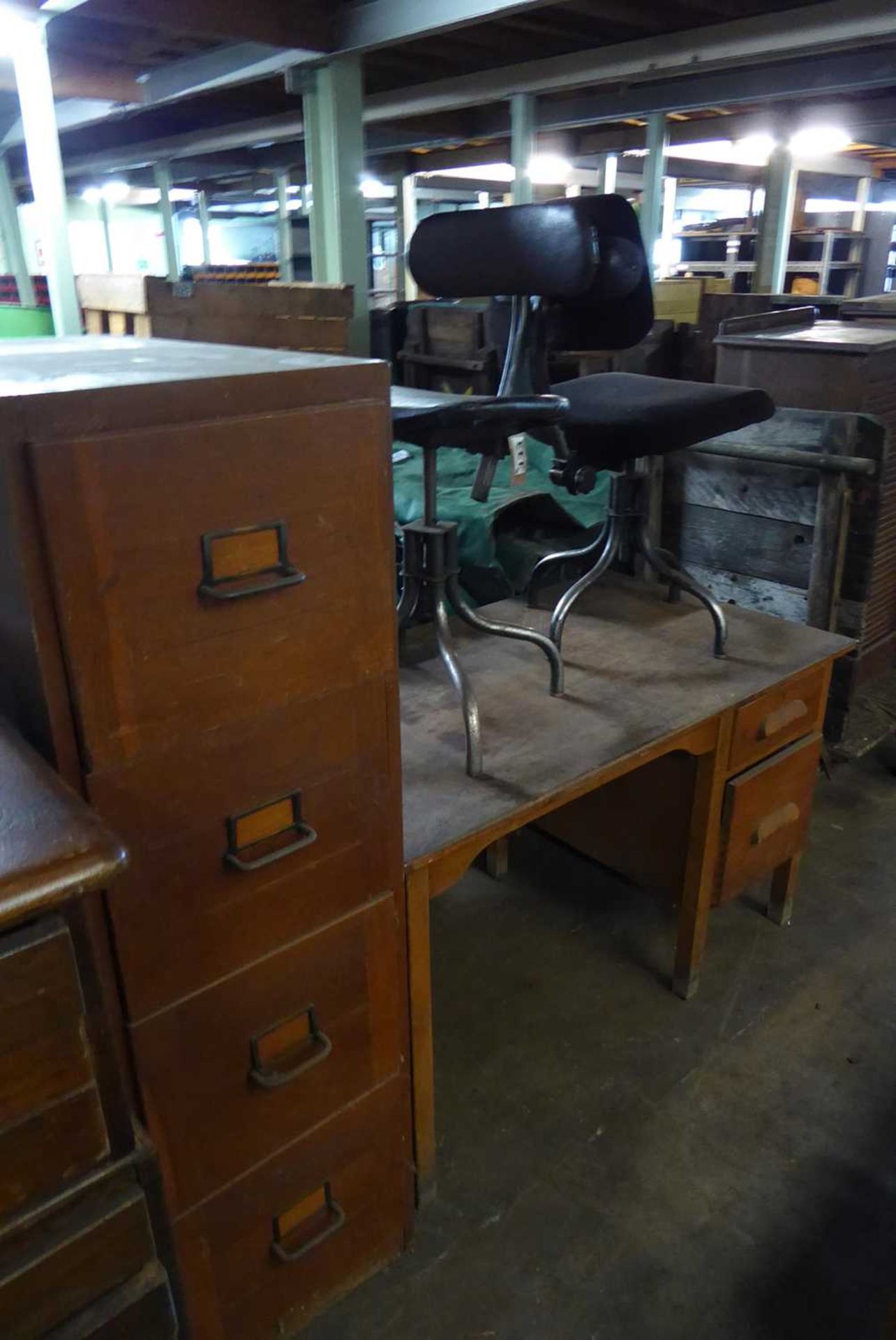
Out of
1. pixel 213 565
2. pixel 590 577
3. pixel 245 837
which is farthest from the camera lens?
pixel 590 577

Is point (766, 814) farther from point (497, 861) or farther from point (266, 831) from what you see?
point (266, 831)

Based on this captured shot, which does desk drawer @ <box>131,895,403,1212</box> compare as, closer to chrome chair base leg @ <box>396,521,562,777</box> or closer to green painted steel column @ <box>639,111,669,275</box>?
chrome chair base leg @ <box>396,521,562,777</box>

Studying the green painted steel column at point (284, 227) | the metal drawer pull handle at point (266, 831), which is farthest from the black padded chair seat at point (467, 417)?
the green painted steel column at point (284, 227)

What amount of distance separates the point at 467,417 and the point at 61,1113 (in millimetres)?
983

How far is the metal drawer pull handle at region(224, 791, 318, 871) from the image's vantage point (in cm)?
94

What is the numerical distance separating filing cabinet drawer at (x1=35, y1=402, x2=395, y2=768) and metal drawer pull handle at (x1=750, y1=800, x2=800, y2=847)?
1.13 meters

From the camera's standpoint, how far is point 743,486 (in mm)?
2512

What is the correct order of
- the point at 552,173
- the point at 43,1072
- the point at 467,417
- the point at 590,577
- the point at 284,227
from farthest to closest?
the point at 552,173
the point at 284,227
the point at 590,577
the point at 467,417
the point at 43,1072

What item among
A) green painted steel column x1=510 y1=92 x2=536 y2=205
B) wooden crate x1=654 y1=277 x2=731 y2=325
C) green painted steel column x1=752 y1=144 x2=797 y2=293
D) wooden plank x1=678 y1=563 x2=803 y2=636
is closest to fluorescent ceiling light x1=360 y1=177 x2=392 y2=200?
green painted steel column x1=752 y1=144 x2=797 y2=293

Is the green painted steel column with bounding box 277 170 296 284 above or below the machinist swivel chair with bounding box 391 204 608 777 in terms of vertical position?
above

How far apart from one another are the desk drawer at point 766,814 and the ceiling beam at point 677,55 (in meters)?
1.92

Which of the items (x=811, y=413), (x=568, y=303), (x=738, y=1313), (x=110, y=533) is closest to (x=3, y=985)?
(x=110, y=533)

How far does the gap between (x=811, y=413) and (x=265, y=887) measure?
1936 millimetres

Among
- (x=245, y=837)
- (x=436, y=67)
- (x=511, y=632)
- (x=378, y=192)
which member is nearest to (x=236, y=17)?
(x=436, y=67)
